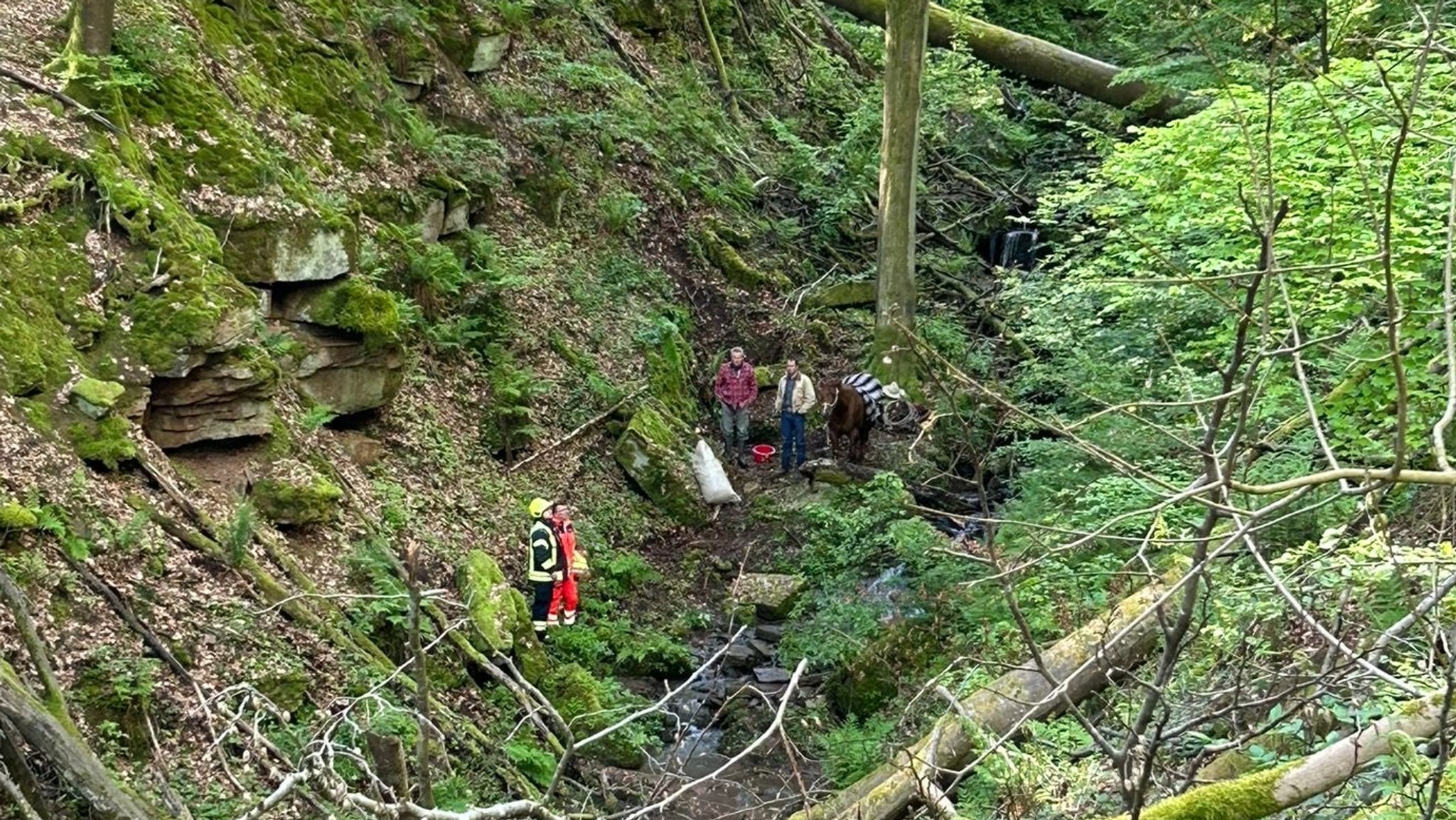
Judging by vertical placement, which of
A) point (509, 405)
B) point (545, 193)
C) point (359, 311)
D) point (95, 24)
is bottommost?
point (509, 405)

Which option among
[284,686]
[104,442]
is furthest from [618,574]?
[104,442]

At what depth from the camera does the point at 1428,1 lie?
10047mm

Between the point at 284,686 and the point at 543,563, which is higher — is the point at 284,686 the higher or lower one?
the higher one

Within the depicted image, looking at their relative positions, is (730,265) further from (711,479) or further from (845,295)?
(711,479)

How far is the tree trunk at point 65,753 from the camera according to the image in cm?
470

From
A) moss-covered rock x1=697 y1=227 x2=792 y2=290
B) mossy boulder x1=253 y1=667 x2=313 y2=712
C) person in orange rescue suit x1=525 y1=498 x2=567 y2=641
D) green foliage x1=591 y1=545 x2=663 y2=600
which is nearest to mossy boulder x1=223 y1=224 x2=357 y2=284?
person in orange rescue suit x1=525 y1=498 x2=567 y2=641

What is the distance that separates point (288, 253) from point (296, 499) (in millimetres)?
2188

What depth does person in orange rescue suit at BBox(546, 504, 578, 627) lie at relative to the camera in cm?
960

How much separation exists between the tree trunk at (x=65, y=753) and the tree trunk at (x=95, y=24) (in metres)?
5.56

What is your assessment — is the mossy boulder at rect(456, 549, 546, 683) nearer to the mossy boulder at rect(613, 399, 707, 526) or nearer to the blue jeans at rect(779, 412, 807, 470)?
the mossy boulder at rect(613, 399, 707, 526)

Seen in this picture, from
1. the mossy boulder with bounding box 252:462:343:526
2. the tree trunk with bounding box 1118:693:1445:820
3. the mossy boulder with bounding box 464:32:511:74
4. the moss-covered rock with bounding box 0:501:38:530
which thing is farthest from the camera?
the mossy boulder with bounding box 464:32:511:74

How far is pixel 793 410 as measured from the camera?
13.1m

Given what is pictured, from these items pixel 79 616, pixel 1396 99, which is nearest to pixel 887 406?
pixel 79 616

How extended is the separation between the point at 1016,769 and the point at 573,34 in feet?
47.8
